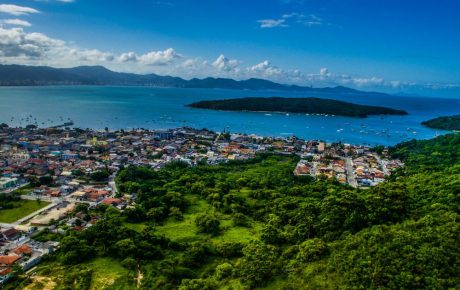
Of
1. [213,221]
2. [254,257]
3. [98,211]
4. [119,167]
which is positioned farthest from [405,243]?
[119,167]

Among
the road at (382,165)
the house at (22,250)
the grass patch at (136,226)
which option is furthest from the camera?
the road at (382,165)

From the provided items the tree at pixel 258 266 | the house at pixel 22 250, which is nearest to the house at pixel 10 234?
the house at pixel 22 250

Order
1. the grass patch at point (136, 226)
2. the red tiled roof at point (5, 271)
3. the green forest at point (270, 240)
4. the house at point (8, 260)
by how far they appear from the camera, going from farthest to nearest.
→ the grass patch at point (136, 226), the house at point (8, 260), the red tiled roof at point (5, 271), the green forest at point (270, 240)

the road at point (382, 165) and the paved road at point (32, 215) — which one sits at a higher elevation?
the road at point (382, 165)

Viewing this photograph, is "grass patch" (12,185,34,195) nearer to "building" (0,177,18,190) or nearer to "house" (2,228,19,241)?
"building" (0,177,18,190)

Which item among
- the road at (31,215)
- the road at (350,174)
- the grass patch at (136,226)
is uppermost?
the road at (350,174)

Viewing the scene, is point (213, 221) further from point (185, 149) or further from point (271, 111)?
point (271, 111)

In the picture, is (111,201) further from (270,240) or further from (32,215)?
(270,240)

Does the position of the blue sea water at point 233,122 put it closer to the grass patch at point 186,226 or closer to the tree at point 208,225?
the grass patch at point 186,226
